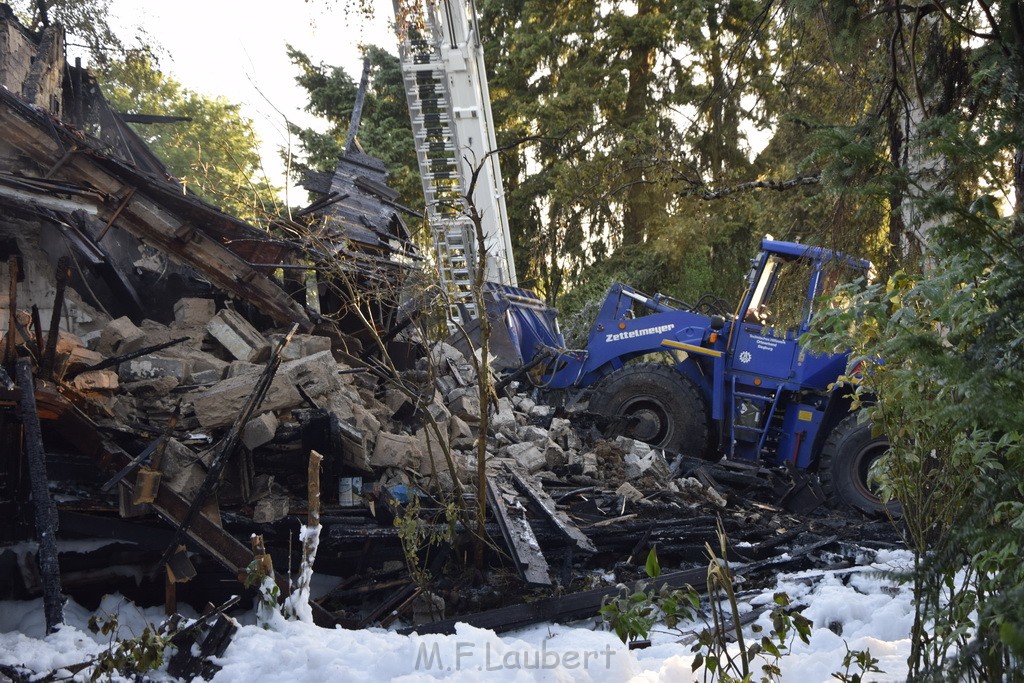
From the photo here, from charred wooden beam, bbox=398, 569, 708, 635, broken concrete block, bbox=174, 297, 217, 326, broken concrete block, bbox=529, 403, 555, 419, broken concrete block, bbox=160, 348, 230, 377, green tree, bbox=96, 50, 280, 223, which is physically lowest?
charred wooden beam, bbox=398, 569, 708, 635

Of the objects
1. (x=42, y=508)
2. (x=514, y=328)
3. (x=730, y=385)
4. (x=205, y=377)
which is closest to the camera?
(x=42, y=508)

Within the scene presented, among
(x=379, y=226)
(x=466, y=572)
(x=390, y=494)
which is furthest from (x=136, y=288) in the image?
(x=466, y=572)

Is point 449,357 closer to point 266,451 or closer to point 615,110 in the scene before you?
point 266,451

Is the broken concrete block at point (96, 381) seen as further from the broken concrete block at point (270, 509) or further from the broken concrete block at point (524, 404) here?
the broken concrete block at point (524, 404)

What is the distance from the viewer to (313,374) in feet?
23.8

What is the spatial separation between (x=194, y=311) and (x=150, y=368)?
4.92ft

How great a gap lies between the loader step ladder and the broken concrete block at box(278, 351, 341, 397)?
5.20 m

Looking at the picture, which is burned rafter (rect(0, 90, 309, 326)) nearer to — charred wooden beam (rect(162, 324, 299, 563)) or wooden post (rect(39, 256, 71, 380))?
wooden post (rect(39, 256, 71, 380))

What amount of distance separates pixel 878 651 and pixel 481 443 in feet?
8.68

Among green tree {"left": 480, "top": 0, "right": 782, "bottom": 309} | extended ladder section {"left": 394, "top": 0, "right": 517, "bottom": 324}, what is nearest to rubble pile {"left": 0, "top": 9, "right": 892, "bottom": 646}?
extended ladder section {"left": 394, "top": 0, "right": 517, "bottom": 324}

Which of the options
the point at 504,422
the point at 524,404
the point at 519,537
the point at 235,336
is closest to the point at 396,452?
the point at 519,537

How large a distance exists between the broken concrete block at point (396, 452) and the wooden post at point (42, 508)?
2.50 m

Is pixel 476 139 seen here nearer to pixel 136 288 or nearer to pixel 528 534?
pixel 136 288

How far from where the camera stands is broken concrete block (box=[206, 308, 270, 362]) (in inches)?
335
